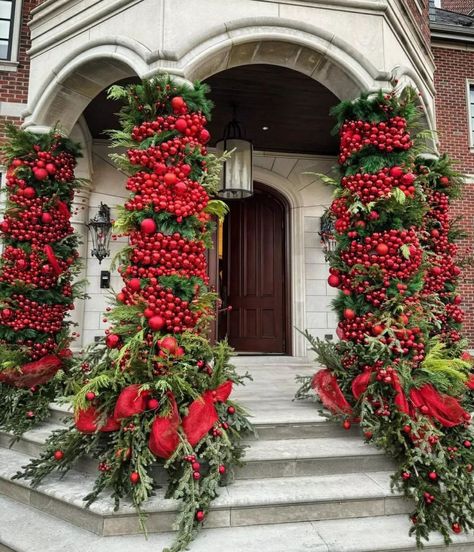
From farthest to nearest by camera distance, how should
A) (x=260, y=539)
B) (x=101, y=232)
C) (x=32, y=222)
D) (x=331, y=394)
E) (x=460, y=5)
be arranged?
1. (x=460, y=5)
2. (x=101, y=232)
3. (x=32, y=222)
4. (x=331, y=394)
5. (x=260, y=539)

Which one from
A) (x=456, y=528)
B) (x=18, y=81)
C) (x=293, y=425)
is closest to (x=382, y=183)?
(x=293, y=425)

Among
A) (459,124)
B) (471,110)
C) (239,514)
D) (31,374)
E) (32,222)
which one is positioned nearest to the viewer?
(239,514)

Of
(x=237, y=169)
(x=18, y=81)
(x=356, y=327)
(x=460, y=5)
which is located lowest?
(x=356, y=327)

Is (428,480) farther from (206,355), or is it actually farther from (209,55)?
(209,55)

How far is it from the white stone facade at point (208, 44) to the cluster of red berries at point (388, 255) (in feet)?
4.32

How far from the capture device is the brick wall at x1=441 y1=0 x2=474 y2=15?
1285 cm

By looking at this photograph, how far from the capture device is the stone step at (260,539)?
82.1 inches

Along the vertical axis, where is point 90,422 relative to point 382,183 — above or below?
below

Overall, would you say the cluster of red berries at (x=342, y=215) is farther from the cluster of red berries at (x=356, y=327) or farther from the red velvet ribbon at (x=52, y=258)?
the red velvet ribbon at (x=52, y=258)

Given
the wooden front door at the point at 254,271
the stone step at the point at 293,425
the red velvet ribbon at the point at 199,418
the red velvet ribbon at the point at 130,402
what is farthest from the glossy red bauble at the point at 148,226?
the wooden front door at the point at 254,271

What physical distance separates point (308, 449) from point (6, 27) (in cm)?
657

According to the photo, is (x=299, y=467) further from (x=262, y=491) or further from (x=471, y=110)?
(x=471, y=110)

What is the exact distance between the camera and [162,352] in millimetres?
2598

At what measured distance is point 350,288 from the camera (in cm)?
322
